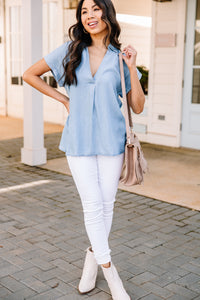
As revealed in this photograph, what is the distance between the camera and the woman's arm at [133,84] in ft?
7.74

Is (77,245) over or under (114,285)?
under

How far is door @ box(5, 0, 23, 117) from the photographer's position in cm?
1058

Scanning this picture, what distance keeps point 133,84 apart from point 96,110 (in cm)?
25

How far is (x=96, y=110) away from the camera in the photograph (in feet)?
7.93

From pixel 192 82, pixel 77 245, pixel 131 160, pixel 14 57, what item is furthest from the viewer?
pixel 14 57

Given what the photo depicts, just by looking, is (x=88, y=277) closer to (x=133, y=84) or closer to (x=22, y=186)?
(x=133, y=84)

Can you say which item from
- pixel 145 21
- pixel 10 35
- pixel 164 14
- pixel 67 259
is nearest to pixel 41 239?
pixel 67 259

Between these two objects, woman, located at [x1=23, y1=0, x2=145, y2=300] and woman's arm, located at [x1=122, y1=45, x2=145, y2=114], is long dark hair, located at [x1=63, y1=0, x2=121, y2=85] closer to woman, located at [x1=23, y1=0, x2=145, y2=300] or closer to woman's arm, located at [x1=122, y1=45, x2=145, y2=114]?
woman, located at [x1=23, y1=0, x2=145, y2=300]

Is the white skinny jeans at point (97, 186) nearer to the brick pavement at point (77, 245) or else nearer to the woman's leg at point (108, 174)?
the woman's leg at point (108, 174)

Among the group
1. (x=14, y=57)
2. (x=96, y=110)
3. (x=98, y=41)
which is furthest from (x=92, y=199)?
(x=14, y=57)

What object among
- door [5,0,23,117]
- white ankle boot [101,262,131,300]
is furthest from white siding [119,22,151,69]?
white ankle boot [101,262,131,300]

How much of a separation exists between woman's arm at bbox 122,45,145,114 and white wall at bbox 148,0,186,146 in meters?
4.94

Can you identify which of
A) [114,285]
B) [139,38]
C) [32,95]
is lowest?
[114,285]

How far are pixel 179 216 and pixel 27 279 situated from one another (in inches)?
71.2
